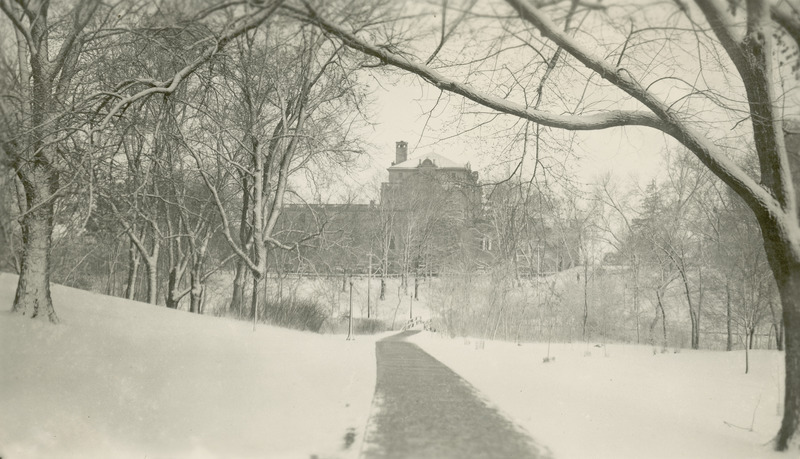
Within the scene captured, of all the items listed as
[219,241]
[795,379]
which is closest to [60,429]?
[795,379]

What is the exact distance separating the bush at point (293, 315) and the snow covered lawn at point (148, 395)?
7.53 meters

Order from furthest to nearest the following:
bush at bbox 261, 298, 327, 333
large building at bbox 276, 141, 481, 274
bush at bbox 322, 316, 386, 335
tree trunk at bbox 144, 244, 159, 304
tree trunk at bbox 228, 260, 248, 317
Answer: bush at bbox 322, 316, 386, 335 → tree trunk at bbox 228, 260, 248, 317 → tree trunk at bbox 144, 244, 159, 304 → bush at bbox 261, 298, 327, 333 → large building at bbox 276, 141, 481, 274

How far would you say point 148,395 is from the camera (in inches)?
172

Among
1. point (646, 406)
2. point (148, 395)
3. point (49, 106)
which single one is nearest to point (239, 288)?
point (49, 106)

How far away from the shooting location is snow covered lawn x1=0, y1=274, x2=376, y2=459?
3752 mm

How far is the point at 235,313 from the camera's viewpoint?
48.0ft

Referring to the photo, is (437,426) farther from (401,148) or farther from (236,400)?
(401,148)

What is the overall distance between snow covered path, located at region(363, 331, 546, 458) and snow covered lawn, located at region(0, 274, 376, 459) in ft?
0.83

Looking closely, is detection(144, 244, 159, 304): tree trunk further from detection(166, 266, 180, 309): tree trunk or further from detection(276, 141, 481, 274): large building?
detection(276, 141, 481, 274): large building

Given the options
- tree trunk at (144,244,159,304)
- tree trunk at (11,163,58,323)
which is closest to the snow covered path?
tree trunk at (11,163,58,323)

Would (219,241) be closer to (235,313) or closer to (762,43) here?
(235,313)

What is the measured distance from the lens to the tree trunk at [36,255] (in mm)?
5062

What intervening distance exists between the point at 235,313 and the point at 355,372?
7.31 m

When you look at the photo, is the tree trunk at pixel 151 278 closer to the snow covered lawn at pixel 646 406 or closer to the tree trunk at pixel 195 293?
the tree trunk at pixel 195 293
